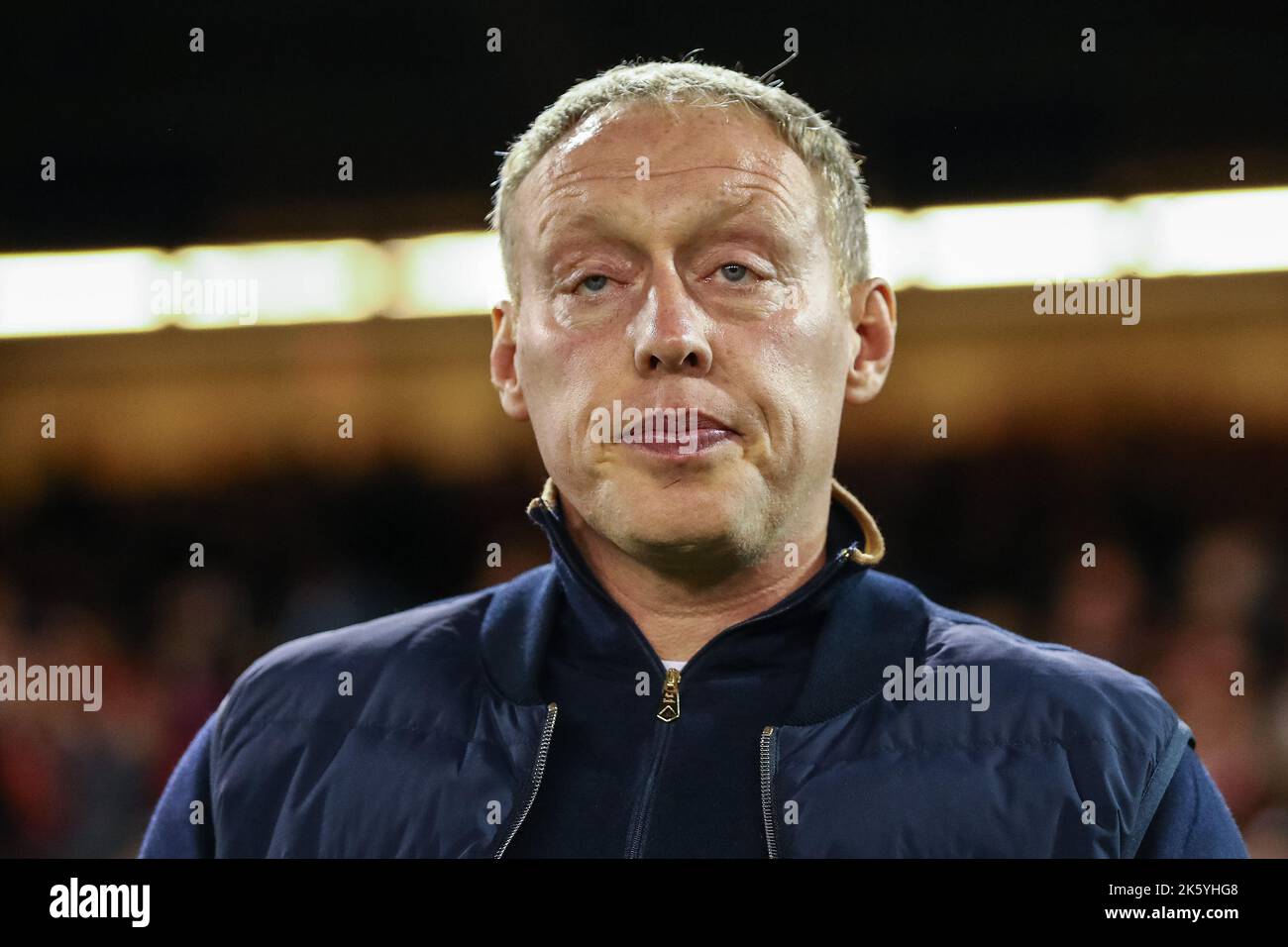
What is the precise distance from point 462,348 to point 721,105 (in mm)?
3617

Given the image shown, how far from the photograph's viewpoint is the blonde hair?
143 centimetres

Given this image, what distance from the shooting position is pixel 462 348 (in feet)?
16.3

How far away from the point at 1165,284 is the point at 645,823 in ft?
12.1

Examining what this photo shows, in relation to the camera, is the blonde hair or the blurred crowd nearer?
the blonde hair

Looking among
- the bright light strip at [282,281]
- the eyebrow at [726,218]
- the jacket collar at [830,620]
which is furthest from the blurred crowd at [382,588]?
the eyebrow at [726,218]

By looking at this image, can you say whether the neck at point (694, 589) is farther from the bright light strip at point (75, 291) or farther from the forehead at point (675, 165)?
the bright light strip at point (75, 291)

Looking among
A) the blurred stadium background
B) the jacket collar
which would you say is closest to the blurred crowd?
the blurred stadium background

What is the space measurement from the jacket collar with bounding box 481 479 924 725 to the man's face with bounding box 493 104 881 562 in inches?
2.6

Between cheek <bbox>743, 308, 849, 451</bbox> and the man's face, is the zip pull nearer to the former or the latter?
the man's face

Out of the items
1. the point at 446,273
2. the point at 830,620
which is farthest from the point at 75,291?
the point at 830,620

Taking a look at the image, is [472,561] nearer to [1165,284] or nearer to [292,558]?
[292,558]

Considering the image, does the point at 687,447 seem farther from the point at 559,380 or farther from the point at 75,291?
the point at 75,291
